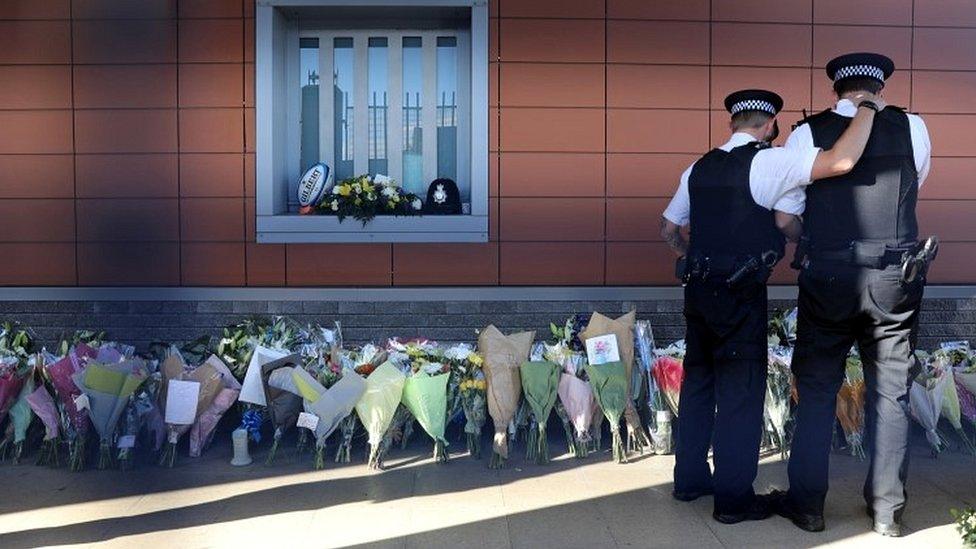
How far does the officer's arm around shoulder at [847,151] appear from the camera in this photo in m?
4.57

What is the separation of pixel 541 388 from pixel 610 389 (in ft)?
1.33

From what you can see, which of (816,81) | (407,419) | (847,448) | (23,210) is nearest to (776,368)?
(847,448)

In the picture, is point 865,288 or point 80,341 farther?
point 80,341

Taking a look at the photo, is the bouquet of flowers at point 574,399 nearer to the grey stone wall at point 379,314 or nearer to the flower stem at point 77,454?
the grey stone wall at point 379,314

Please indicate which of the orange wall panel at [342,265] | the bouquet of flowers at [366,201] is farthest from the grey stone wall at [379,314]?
the bouquet of flowers at [366,201]

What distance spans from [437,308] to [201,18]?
277 centimetres

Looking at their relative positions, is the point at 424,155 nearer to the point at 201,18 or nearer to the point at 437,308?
the point at 437,308

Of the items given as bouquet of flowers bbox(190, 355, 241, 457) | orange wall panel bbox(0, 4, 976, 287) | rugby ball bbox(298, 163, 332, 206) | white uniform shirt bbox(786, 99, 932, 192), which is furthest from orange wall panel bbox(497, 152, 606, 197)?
white uniform shirt bbox(786, 99, 932, 192)

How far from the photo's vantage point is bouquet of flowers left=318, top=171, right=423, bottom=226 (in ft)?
25.1

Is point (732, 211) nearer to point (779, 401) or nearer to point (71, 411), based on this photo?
point (779, 401)

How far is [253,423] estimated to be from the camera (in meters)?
6.18

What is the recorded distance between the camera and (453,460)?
6156 millimetres

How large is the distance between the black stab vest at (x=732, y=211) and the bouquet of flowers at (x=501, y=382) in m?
1.51

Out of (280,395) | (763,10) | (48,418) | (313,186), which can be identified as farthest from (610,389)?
(763,10)
